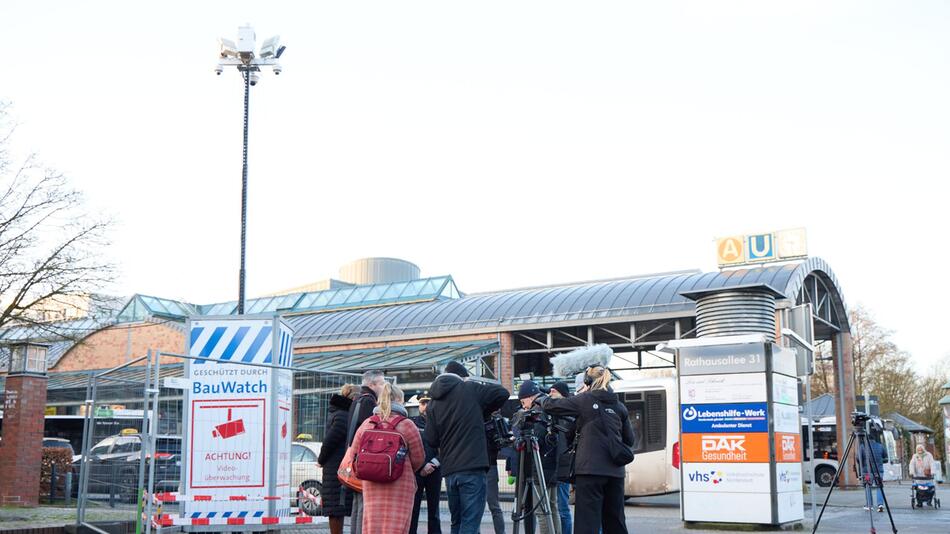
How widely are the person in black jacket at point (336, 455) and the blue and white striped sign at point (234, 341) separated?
1529 millimetres

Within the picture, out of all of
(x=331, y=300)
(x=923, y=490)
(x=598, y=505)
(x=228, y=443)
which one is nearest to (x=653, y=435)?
(x=923, y=490)

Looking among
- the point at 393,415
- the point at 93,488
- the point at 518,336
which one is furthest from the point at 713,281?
the point at 393,415

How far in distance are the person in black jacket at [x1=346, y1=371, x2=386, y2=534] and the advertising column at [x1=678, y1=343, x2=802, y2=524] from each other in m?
6.29

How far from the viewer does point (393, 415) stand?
8.10 meters

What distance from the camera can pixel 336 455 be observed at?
10.2 meters

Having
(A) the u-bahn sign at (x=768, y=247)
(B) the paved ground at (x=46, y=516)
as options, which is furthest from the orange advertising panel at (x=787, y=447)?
(A) the u-bahn sign at (x=768, y=247)

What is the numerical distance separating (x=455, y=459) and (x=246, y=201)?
9853 millimetres

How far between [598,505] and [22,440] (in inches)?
519

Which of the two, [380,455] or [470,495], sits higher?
[380,455]

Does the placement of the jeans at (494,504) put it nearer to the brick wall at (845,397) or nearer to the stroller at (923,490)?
the stroller at (923,490)

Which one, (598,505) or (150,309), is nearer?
(598,505)

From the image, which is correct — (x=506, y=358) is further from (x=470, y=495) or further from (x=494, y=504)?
(x=470, y=495)

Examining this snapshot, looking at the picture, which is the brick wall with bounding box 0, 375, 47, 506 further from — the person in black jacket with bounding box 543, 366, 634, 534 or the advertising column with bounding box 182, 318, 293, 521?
the person in black jacket with bounding box 543, 366, 634, 534

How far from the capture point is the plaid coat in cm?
793
